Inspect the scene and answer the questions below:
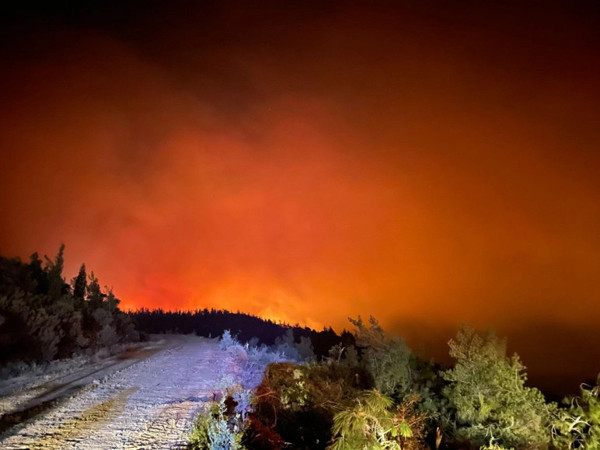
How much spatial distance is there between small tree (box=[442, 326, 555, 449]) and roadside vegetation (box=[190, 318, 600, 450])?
0.02 m

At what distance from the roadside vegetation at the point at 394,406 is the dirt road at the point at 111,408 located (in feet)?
2.14

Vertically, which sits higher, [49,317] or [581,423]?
[49,317]

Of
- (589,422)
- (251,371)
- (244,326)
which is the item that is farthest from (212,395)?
(244,326)

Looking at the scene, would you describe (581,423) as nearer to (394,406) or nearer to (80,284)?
(394,406)

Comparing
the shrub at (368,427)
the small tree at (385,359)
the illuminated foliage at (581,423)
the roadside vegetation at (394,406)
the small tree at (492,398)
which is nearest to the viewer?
the shrub at (368,427)

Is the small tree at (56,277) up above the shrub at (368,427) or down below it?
above

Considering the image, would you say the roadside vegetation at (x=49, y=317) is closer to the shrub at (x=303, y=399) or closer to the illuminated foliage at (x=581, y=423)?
the shrub at (x=303, y=399)

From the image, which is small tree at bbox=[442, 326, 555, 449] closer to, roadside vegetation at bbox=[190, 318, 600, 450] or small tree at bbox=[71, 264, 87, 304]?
roadside vegetation at bbox=[190, 318, 600, 450]

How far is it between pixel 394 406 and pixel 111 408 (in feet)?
21.8

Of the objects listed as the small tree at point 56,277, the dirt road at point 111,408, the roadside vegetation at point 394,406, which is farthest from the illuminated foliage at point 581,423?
the small tree at point 56,277

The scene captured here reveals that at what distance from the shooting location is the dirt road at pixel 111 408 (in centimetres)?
707

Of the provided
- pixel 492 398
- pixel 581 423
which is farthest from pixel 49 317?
pixel 581 423

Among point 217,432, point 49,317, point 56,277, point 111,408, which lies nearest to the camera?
point 217,432

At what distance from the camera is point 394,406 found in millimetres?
11500
